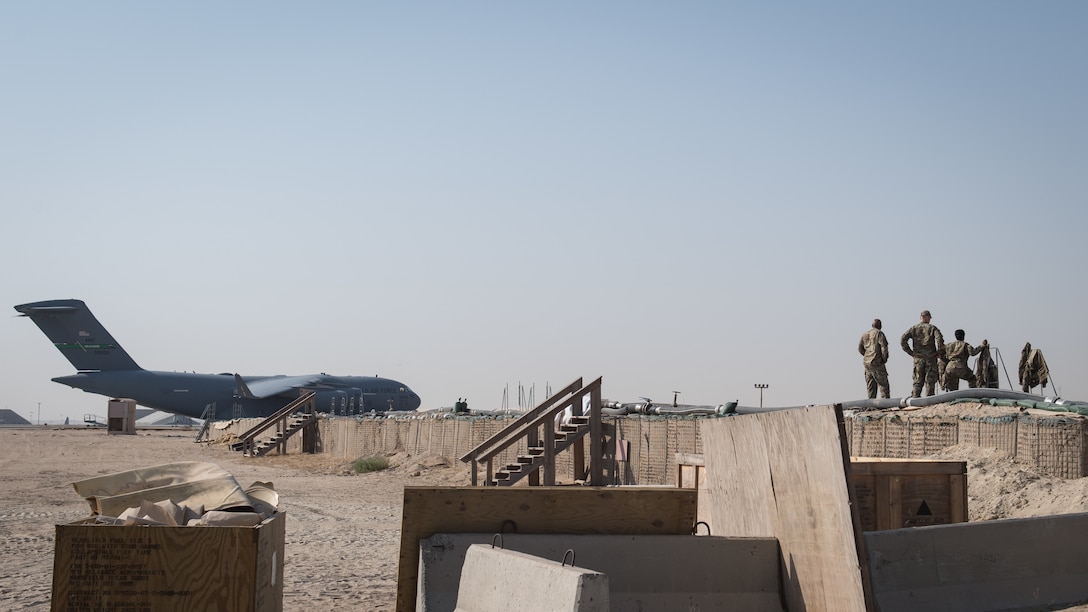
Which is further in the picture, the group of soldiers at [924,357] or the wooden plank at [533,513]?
the group of soldiers at [924,357]

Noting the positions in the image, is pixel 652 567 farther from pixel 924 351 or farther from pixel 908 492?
pixel 924 351

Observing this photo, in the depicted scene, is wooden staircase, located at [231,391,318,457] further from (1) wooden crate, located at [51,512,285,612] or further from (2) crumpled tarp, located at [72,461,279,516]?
(1) wooden crate, located at [51,512,285,612]

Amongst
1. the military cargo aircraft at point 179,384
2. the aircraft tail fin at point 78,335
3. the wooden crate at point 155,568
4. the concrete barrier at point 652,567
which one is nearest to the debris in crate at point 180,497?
the wooden crate at point 155,568

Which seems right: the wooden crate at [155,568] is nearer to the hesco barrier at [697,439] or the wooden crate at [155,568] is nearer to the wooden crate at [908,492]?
the wooden crate at [908,492]

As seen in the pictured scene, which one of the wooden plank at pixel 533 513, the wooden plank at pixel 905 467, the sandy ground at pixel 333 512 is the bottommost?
the sandy ground at pixel 333 512

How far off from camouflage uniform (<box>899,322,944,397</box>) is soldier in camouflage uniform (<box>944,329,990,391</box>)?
30 centimetres

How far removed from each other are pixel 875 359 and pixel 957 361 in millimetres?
1455

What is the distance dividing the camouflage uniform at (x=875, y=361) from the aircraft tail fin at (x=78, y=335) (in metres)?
60.7

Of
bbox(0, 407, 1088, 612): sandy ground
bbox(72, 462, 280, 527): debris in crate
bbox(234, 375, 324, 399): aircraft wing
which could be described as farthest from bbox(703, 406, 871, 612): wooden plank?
bbox(234, 375, 324, 399): aircraft wing

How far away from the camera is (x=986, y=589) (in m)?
7.40

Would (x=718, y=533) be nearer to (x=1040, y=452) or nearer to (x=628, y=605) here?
(x=628, y=605)

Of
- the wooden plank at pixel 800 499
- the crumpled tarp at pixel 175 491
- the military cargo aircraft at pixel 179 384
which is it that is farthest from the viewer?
the military cargo aircraft at pixel 179 384

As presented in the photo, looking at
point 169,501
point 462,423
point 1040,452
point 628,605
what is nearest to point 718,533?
point 628,605

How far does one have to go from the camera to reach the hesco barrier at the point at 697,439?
12.5 meters
